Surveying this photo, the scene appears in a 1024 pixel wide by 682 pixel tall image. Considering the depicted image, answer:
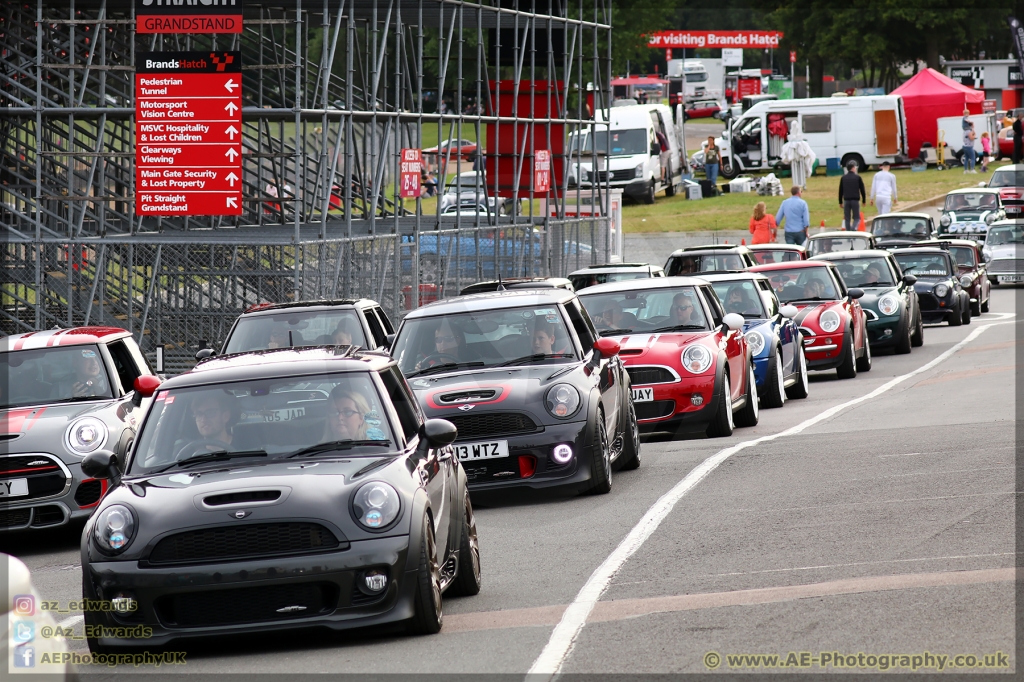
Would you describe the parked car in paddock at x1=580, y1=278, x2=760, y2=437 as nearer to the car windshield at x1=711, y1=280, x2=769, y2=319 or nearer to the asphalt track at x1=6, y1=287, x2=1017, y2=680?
the asphalt track at x1=6, y1=287, x2=1017, y2=680

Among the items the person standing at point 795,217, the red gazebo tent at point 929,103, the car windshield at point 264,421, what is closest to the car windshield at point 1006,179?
the red gazebo tent at point 929,103

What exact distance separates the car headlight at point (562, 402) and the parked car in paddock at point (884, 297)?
43.6 ft

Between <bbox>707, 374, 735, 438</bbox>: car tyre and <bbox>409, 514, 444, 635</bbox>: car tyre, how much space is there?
7.78 meters

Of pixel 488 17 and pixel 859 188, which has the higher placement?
pixel 488 17

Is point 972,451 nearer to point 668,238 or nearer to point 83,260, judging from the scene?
point 83,260

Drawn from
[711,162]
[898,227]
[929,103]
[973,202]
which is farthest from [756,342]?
[929,103]

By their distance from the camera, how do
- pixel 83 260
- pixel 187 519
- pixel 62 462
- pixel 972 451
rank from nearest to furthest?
pixel 187 519 < pixel 62 462 < pixel 972 451 < pixel 83 260

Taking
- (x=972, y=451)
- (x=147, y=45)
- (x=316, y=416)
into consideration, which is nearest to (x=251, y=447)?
(x=316, y=416)

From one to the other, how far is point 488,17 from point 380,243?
9.34 metres

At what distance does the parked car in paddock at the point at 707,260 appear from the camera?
22984 millimetres

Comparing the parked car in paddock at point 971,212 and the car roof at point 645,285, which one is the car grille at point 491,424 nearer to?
the car roof at point 645,285

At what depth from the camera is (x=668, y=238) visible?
A: 4409 cm

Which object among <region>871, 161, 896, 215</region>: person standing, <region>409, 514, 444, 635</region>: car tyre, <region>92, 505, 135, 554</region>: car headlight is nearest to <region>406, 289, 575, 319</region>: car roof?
<region>409, 514, 444, 635</region>: car tyre

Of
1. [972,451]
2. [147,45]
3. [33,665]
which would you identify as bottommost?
[972,451]
